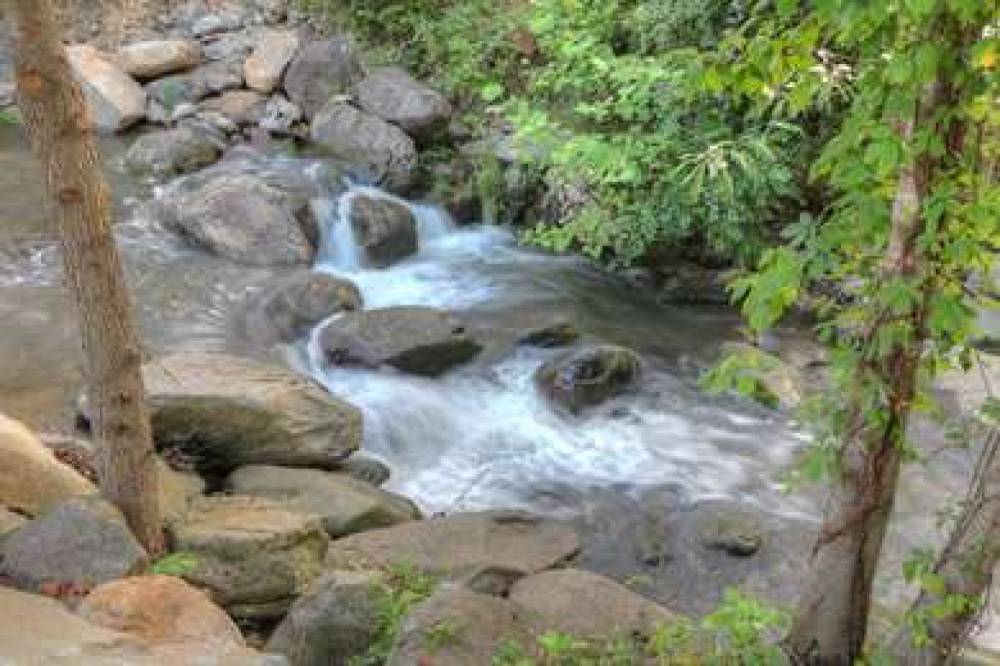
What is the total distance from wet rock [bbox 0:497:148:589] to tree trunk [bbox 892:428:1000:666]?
2.93 metres

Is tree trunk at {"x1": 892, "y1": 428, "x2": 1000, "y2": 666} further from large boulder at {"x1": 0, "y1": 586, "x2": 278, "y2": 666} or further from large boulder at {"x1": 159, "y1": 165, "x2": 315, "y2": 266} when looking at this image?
large boulder at {"x1": 159, "y1": 165, "x2": 315, "y2": 266}

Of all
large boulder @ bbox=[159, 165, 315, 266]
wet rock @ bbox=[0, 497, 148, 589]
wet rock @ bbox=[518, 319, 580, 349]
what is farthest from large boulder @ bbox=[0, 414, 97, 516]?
large boulder @ bbox=[159, 165, 315, 266]

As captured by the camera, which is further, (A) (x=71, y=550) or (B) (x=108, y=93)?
(B) (x=108, y=93)

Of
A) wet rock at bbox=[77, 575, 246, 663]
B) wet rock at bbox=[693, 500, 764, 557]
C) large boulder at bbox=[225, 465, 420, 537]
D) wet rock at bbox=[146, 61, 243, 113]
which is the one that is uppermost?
wet rock at bbox=[146, 61, 243, 113]

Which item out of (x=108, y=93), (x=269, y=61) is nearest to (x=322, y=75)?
(x=269, y=61)

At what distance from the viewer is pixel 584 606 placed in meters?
5.12

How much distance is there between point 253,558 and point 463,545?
1.34 m

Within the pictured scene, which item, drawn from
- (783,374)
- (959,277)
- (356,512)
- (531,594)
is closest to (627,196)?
(783,374)

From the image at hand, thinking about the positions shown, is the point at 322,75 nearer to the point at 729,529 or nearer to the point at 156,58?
the point at 156,58

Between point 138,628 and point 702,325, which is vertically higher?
point 138,628

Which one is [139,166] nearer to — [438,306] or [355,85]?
[355,85]

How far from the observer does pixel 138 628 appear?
4020mm

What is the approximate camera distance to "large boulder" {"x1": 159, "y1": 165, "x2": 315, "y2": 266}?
10.4 meters

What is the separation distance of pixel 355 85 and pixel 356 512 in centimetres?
776
